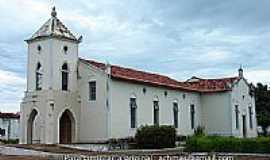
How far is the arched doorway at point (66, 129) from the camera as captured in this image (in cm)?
3888

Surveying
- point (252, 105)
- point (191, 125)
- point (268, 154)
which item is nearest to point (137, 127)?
point (191, 125)

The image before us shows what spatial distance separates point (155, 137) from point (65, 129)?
822 centimetres

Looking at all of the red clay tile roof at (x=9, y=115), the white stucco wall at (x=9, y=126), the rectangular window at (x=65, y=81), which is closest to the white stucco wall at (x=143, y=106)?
the rectangular window at (x=65, y=81)

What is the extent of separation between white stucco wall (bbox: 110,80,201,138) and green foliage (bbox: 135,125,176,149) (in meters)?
2.11

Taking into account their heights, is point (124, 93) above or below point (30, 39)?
below

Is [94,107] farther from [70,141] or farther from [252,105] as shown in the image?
[252,105]

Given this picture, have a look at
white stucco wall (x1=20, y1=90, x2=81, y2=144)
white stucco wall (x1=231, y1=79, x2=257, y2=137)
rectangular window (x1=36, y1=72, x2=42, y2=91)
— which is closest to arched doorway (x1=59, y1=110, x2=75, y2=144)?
white stucco wall (x1=20, y1=90, x2=81, y2=144)

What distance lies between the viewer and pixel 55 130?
3688cm

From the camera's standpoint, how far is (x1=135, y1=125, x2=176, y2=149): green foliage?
36.0 metres

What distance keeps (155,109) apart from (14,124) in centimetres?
3581

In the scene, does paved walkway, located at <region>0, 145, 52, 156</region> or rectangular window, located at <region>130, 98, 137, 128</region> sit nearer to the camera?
paved walkway, located at <region>0, 145, 52, 156</region>

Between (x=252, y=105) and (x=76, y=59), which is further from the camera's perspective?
(x=252, y=105)

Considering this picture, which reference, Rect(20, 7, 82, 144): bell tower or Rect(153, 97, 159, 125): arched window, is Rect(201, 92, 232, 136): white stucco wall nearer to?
Rect(153, 97, 159, 125): arched window

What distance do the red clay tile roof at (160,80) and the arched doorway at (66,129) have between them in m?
5.04
